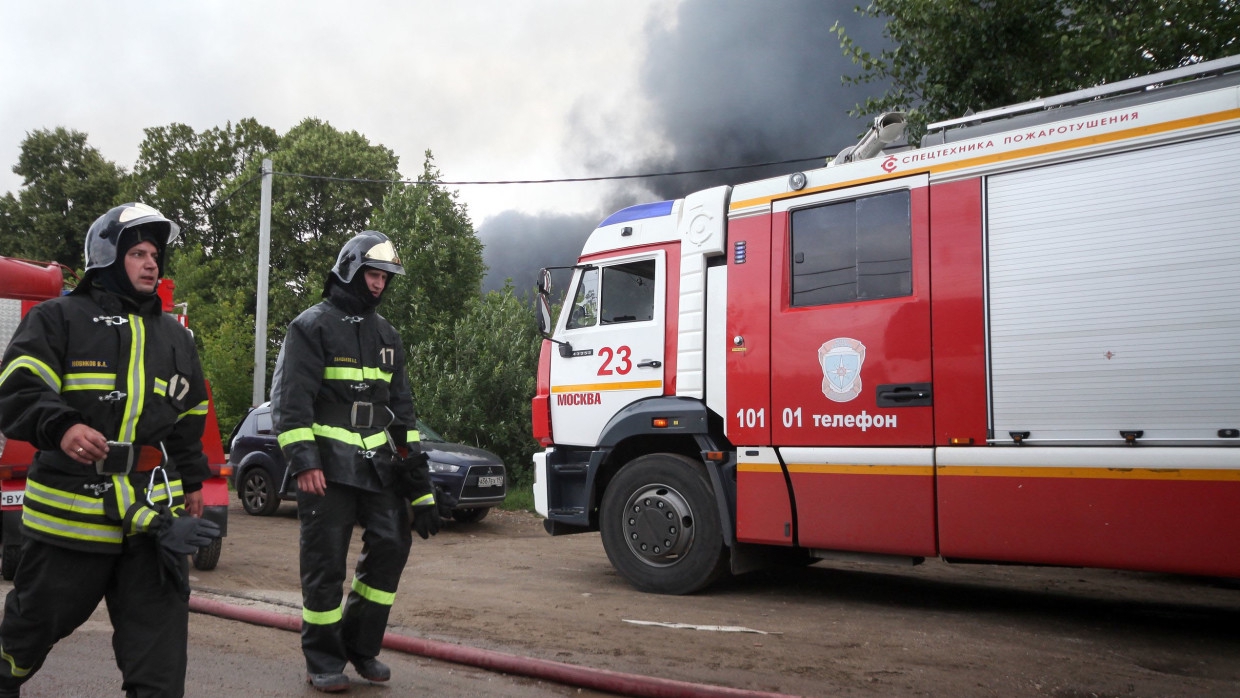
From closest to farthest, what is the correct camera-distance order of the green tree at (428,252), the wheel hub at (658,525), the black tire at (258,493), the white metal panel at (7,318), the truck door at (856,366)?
the truck door at (856,366)
the wheel hub at (658,525)
the white metal panel at (7,318)
the black tire at (258,493)
the green tree at (428,252)

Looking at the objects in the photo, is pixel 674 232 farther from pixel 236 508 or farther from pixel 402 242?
pixel 402 242

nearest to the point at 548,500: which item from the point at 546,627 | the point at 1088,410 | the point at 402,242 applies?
the point at 546,627

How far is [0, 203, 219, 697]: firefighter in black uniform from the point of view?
10.5ft

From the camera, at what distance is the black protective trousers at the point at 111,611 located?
10.5 feet

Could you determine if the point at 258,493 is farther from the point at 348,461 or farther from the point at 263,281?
the point at 348,461

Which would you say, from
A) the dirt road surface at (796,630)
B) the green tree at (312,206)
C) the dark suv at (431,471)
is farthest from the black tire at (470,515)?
the green tree at (312,206)

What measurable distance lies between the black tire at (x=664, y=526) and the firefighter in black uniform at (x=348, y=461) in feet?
10.1

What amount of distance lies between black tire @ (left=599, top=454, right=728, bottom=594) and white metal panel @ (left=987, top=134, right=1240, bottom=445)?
229 centimetres

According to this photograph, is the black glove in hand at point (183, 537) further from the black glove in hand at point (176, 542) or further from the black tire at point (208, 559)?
the black tire at point (208, 559)

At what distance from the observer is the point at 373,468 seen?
455 centimetres

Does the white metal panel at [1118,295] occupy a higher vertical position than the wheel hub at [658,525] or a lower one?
higher

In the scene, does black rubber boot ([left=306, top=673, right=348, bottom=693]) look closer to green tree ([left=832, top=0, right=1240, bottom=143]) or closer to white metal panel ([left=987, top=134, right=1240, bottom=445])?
white metal panel ([left=987, top=134, right=1240, bottom=445])

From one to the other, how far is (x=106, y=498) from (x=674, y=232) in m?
5.33

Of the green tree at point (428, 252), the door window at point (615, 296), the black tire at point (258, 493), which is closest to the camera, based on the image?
the door window at point (615, 296)
